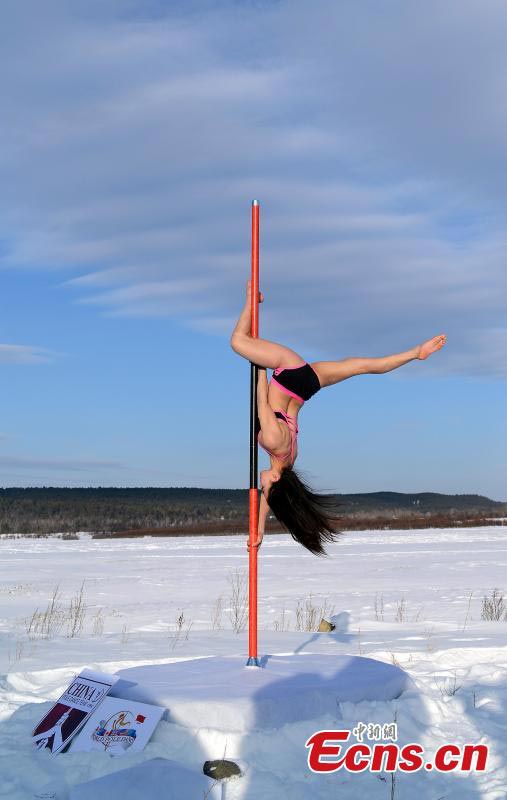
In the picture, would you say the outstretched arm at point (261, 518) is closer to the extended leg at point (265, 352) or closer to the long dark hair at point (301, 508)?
the long dark hair at point (301, 508)

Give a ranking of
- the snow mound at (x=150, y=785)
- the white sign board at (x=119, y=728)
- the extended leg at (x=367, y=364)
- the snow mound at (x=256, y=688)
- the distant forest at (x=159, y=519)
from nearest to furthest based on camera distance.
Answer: the snow mound at (x=150, y=785) → the white sign board at (x=119, y=728) → the snow mound at (x=256, y=688) → the extended leg at (x=367, y=364) → the distant forest at (x=159, y=519)

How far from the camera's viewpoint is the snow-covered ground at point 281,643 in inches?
205

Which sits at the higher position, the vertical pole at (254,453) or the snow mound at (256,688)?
the vertical pole at (254,453)

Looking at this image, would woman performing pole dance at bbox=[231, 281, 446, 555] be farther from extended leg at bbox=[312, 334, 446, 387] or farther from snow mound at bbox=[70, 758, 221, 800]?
snow mound at bbox=[70, 758, 221, 800]

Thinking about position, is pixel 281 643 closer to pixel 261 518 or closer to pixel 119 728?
pixel 261 518

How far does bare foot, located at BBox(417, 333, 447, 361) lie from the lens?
608cm

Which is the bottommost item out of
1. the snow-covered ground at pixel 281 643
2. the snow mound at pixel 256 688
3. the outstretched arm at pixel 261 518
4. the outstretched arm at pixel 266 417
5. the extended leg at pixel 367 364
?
the snow-covered ground at pixel 281 643

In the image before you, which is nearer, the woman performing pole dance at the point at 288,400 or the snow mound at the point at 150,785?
the snow mound at the point at 150,785

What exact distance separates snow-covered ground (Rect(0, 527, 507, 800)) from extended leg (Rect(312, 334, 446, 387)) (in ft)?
7.78

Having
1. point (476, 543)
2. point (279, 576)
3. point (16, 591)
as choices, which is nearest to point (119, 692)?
point (16, 591)

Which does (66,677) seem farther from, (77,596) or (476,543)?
(476,543)

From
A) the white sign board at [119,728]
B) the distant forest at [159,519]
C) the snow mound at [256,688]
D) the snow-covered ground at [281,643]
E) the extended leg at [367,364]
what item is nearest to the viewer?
the snow-covered ground at [281,643]

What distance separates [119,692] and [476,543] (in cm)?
2296

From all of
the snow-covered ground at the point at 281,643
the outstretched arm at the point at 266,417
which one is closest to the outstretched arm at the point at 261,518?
the outstretched arm at the point at 266,417
